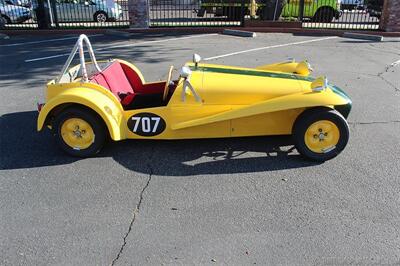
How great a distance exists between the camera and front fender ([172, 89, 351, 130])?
3760 millimetres

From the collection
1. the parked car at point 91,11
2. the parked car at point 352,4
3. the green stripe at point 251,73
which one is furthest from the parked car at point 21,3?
the green stripe at point 251,73

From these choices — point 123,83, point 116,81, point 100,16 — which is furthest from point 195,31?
point 116,81

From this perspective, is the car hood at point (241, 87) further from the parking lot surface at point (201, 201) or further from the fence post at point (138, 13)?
the fence post at point (138, 13)

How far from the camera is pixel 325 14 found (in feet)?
51.3

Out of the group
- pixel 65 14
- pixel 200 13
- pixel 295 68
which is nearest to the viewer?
pixel 295 68

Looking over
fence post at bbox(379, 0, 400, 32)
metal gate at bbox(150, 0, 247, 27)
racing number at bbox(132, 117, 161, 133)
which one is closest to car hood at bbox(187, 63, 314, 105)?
racing number at bbox(132, 117, 161, 133)

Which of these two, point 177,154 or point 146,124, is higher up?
point 146,124

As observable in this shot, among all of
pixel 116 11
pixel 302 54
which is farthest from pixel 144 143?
pixel 116 11

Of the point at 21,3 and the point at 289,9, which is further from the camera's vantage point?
the point at 21,3

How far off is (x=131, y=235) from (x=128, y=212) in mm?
319

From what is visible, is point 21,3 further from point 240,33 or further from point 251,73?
point 251,73

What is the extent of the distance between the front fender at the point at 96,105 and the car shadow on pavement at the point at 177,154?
1.17ft

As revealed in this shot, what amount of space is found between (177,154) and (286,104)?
1317 mm

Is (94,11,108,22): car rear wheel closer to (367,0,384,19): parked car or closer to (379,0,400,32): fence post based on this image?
(367,0,384,19): parked car
